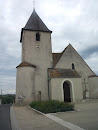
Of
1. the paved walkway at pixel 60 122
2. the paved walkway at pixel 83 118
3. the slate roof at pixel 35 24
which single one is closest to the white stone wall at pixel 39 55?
the slate roof at pixel 35 24

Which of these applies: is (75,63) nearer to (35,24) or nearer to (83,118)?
(35,24)

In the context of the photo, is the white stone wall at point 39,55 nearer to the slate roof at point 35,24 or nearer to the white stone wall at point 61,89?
the slate roof at point 35,24

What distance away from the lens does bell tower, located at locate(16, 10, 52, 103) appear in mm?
20672

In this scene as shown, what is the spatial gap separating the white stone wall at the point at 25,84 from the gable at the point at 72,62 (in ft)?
16.0

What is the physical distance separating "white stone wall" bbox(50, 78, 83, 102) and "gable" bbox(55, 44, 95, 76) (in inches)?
117

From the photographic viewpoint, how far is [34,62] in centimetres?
2316

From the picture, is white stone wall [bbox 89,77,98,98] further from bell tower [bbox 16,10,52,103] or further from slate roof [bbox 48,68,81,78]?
bell tower [bbox 16,10,52,103]

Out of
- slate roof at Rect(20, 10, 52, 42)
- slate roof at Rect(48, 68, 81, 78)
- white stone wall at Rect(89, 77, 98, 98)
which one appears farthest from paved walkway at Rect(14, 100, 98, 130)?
slate roof at Rect(20, 10, 52, 42)

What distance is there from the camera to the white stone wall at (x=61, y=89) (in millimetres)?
20172

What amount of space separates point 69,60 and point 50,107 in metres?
13.1

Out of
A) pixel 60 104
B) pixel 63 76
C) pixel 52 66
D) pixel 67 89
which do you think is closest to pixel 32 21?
pixel 52 66

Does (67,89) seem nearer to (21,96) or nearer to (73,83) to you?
(73,83)

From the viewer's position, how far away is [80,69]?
23859mm

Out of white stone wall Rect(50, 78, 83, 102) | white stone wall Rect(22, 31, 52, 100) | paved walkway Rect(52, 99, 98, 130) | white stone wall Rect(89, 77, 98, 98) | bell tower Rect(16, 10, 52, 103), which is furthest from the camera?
white stone wall Rect(89, 77, 98, 98)
